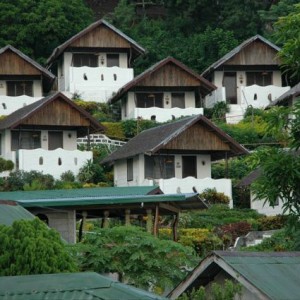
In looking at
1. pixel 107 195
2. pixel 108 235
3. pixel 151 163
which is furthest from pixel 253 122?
pixel 108 235

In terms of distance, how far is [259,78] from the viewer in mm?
62688

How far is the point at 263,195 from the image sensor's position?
2369 centimetres

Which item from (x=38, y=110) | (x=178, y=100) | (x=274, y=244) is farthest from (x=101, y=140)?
(x=274, y=244)

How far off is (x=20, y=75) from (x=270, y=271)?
1653 inches

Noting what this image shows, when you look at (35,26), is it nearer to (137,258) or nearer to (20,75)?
(20,75)

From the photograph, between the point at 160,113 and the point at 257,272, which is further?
the point at 160,113

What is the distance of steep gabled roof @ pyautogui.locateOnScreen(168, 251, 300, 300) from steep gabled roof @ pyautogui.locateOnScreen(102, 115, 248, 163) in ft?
88.6

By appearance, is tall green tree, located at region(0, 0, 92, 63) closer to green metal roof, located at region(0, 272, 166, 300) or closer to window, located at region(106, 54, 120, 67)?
window, located at region(106, 54, 120, 67)

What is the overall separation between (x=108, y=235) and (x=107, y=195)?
5643 mm

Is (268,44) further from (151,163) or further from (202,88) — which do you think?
(151,163)

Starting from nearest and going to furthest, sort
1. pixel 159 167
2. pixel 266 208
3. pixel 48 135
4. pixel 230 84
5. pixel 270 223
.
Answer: pixel 270 223, pixel 266 208, pixel 159 167, pixel 48 135, pixel 230 84

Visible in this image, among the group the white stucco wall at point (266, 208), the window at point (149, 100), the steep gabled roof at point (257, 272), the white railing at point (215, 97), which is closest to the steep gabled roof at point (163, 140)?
the white stucco wall at point (266, 208)

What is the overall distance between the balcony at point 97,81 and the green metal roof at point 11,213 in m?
33.5

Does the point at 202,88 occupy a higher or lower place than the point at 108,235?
higher
